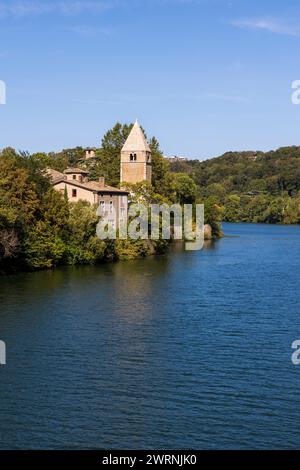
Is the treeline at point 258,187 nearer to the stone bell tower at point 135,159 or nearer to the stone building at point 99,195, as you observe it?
the stone bell tower at point 135,159

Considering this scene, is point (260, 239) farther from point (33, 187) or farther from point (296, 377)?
point (296, 377)

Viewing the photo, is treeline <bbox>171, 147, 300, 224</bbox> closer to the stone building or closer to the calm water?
the stone building

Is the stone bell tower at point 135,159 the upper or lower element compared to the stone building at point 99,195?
upper

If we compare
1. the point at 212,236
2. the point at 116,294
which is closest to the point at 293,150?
the point at 212,236

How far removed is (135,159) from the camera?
74.9m

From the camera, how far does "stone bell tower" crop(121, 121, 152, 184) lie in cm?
7462

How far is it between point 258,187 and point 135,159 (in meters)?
93.2

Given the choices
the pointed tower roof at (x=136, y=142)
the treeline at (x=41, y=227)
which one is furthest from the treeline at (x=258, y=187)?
the treeline at (x=41, y=227)

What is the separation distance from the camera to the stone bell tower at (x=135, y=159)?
245ft

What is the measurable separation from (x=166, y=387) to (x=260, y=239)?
213 feet

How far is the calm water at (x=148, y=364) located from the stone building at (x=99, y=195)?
18.0 m

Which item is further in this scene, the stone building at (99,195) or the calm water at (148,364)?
the stone building at (99,195)

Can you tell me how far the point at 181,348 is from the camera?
82.8ft
